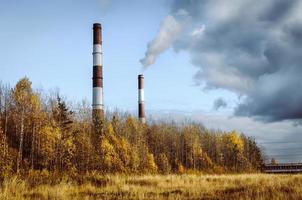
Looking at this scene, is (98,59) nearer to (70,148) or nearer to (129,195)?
(70,148)

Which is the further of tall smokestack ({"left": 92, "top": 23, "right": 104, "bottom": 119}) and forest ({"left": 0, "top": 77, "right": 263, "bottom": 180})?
tall smokestack ({"left": 92, "top": 23, "right": 104, "bottom": 119})

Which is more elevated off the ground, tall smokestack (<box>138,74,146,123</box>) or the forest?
tall smokestack (<box>138,74,146,123</box>)

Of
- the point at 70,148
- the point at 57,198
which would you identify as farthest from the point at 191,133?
the point at 57,198

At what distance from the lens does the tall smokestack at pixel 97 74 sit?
1800 inches

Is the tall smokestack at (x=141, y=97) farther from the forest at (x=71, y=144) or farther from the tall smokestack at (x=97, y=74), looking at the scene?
the tall smokestack at (x=97, y=74)

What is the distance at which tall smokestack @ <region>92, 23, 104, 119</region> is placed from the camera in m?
Result: 45.7

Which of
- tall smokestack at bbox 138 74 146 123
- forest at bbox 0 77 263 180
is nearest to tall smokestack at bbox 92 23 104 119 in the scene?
forest at bbox 0 77 263 180

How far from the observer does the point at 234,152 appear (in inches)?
2813

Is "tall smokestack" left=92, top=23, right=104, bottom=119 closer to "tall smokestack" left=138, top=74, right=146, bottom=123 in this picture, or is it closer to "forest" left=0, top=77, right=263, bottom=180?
"forest" left=0, top=77, right=263, bottom=180

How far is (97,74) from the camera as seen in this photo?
46406mm

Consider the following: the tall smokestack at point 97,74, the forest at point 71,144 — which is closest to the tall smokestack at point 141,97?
the forest at point 71,144

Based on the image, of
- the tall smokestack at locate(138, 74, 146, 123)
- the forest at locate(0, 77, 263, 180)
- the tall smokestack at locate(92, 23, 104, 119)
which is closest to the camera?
the forest at locate(0, 77, 263, 180)

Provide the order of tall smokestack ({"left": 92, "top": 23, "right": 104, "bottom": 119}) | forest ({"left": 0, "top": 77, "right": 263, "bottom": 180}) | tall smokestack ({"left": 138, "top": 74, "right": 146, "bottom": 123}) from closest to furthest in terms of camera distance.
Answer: forest ({"left": 0, "top": 77, "right": 263, "bottom": 180})
tall smokestack ({"left": 92, "top": 23, "right": 104, "bottom": 119})
tall smokestack ({"left": 138, "top": 74, "right": 146, "bottom": 123})

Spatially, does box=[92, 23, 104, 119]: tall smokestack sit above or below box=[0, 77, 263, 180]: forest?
above
